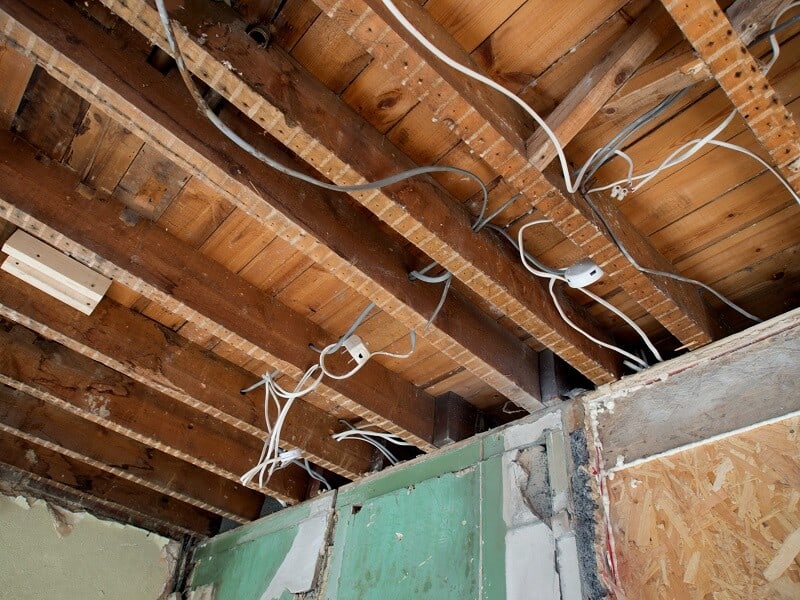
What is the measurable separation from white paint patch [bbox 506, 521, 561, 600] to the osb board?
6.8 inches

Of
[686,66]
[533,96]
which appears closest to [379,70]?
[533,96]

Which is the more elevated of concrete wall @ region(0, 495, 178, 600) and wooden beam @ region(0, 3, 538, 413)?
wooden beam @ region(0, 3, 538, 413)

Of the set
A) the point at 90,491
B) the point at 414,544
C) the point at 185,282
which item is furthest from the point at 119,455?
the point at 414,544

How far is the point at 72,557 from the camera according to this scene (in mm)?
2779

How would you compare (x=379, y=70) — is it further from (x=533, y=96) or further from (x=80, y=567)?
(x=80, y=567)

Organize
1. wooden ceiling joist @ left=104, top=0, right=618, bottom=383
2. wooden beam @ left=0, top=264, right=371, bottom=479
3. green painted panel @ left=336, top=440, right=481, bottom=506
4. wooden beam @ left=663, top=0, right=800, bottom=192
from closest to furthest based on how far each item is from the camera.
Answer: wooden beam @ left=663, top=0, right=800, bottom=192 < wooden ceiling joist @ left=104, top=0, right=618, bottom=383 < wooden beam @ left=0, top=264, right=371, bottom=479 < green painted panel @ left=336, top=440, right=481, bottom=506

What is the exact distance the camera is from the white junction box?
61.6 inches

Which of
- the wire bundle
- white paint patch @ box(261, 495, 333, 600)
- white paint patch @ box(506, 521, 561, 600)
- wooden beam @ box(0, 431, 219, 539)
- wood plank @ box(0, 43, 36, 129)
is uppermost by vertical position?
wood plank @ box(0, 43, 36, 129)

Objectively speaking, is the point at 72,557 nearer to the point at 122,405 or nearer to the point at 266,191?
the point at 122,405

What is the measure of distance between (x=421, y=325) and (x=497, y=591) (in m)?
0.74

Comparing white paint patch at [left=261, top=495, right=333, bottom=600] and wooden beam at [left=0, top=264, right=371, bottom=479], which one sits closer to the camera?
wooden beam at [left=0, top=264, right=371, bottom=479]

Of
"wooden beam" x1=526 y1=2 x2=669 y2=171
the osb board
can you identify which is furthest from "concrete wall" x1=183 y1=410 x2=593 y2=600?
"wooden beam" x1=526 y1=2 x2=669 y2=171

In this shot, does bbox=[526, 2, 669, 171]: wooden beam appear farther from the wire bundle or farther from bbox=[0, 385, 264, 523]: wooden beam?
bbox=[0, 385, 264, 523]: wooden beam

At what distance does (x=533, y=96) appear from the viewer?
1.28 meters
